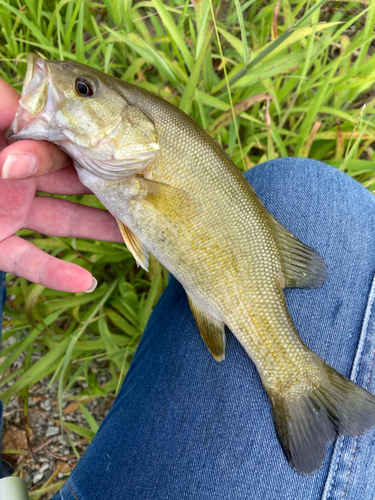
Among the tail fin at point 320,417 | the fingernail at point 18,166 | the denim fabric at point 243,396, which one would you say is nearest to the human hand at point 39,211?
the fingernail at point 18,166

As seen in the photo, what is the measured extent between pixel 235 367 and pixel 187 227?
1.78 ft

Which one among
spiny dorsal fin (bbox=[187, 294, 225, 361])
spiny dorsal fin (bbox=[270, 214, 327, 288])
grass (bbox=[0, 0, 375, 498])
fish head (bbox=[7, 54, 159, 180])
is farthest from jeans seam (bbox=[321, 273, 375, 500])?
fish head (bbox=[7, 54, 159, 180])

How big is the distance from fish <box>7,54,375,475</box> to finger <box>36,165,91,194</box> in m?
0.21

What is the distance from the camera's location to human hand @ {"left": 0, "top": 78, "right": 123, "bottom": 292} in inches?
43.4

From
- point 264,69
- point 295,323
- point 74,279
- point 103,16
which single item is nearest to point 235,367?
point 295,323

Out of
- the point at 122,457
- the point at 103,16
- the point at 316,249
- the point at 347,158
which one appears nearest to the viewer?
the point at 122,457

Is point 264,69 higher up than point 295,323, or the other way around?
point 264,69

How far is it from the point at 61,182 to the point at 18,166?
42 cm

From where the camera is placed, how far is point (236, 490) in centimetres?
117

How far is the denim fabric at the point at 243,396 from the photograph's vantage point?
1.18m

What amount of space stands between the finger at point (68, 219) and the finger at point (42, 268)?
147 millimetres

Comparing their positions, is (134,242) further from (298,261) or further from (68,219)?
(298,261)

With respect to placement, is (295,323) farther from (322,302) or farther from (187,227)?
(187,227)

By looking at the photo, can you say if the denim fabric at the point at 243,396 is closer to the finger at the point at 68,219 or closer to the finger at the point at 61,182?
the finger at the point at 68,219
